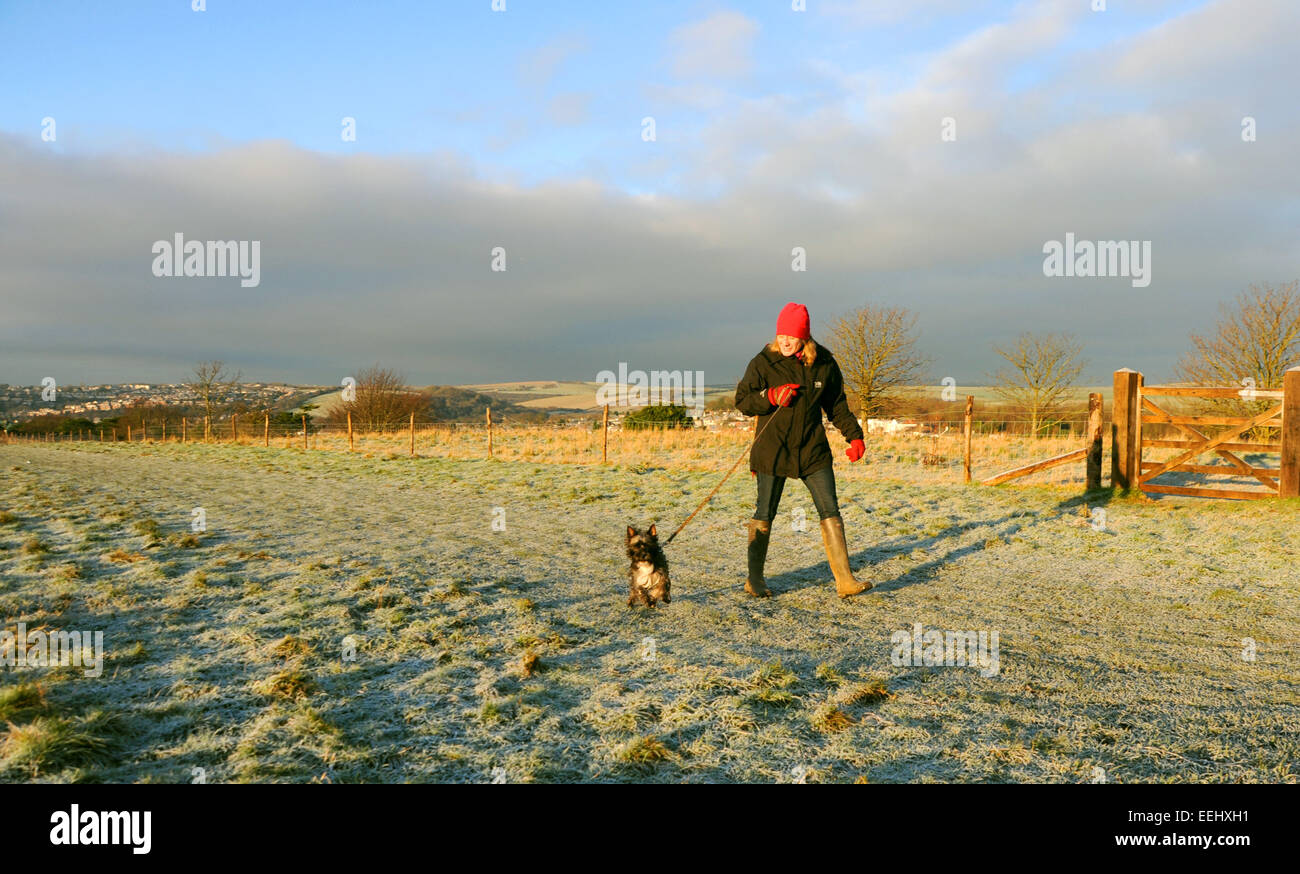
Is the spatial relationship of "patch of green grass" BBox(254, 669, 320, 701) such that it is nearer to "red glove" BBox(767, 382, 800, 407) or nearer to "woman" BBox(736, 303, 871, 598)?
"woman" BBox(736, 303, 871, 598)

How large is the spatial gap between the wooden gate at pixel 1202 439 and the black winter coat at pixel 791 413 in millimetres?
8314

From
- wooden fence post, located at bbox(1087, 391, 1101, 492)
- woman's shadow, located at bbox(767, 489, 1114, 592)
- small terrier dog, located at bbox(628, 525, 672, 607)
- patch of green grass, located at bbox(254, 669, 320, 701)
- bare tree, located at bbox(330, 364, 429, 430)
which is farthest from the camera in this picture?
bare tree, located at bbox(330, 364, 429, 430)

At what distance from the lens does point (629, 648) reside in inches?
169

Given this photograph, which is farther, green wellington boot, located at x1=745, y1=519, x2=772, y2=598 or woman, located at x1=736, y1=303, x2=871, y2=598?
green wellington boot, located at x1=745, y1=519, x2=772, y2=598

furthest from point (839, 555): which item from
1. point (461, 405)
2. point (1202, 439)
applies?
point (461, 405)

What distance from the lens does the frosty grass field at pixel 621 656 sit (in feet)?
9.21

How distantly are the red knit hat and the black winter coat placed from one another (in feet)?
0.65

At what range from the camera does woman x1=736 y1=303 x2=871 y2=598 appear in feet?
17.5

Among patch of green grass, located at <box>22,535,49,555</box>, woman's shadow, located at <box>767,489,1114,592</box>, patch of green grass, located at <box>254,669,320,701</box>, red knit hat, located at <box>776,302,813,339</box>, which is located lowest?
→ woman's shadow, located at <box>767,489,1114,592</box>

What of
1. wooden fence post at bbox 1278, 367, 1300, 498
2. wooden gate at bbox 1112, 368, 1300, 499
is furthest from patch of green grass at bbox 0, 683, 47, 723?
wooden fence post at bbox 1278, 367, 1300, 498

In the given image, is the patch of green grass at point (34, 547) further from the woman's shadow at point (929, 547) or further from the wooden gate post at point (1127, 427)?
the wooden gate post at point (1127, 427)

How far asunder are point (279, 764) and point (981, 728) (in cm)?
300

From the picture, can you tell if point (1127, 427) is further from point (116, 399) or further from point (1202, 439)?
point (116, 399)
